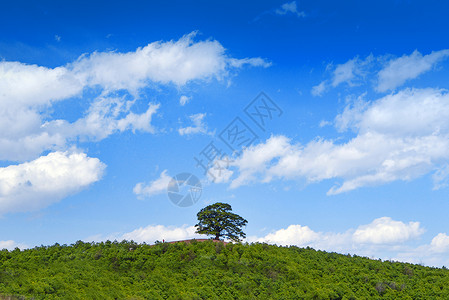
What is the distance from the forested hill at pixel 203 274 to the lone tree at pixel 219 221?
8.99m

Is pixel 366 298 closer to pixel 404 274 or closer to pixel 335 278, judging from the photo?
pixel 335 278

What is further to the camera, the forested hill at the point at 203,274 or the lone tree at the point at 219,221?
the lone tree at the point at 219,221

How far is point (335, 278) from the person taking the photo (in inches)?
1254

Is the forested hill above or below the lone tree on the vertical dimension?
below

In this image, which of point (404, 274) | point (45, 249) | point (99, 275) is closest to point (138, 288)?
point (99, 275)

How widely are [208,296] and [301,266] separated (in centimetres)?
915

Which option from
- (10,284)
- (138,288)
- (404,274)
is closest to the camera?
(10,284)

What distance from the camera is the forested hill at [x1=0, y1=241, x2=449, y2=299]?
27469mm

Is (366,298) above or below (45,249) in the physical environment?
below

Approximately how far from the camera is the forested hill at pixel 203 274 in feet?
90.1

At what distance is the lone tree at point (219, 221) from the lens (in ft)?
150

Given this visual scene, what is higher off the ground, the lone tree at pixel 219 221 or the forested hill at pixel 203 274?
the lone tree at pixel 219 221

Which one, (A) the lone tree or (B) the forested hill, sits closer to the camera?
(B) the forested hill

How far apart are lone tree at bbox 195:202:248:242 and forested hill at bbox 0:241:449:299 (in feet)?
29.5
